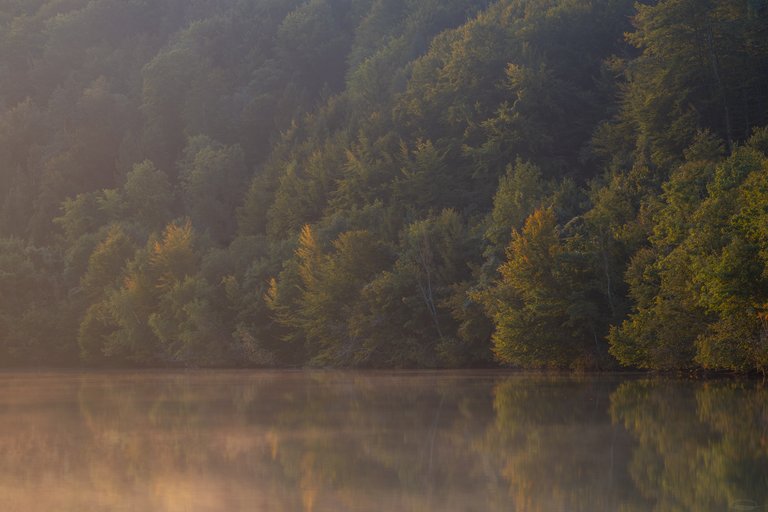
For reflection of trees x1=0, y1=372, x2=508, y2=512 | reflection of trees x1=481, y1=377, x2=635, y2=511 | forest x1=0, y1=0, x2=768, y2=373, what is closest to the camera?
reflection of trees x1=481, y1=377, x2=635, y2=511

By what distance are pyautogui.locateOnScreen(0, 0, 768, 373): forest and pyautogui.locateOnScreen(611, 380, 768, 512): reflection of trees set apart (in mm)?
7802

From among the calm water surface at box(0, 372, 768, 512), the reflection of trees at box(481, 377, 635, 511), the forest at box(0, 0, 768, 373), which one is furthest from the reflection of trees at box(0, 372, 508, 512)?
the forest at box(0, 0, 768, 373)

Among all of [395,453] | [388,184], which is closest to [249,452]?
[395,453]

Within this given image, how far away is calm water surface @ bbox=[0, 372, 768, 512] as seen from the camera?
1146 centimetres

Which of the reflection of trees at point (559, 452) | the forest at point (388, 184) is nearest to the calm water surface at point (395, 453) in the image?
the reflection of trees at point (559, 452)


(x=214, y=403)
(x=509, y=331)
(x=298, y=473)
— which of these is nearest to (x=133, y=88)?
(x=509, y=331)

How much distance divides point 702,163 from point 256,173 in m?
55.5

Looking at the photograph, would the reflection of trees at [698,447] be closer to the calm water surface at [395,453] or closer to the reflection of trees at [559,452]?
the calm water surface at [395,453]

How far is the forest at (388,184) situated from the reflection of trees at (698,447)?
780 cm

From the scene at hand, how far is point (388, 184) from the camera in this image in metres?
70.8

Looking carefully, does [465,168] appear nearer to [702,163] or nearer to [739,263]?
[702,163]

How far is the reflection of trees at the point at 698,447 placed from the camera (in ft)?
37.7

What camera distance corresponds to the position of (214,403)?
27.2 metres

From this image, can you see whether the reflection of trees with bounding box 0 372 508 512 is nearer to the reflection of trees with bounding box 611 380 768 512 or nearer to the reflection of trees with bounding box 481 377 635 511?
the reflection of trees with bounding box 481 377 635 511
